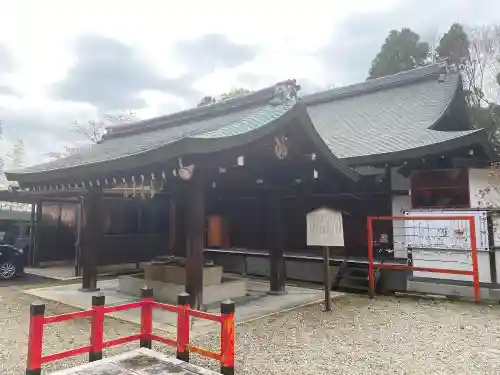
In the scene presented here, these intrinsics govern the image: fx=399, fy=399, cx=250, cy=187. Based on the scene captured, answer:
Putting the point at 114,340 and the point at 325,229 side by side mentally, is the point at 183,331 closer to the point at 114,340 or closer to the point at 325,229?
the point at 114,340

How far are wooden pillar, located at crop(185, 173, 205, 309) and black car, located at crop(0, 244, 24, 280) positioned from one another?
717 centimetres

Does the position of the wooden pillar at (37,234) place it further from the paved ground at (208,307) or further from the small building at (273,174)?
the paved ground at (208,307)

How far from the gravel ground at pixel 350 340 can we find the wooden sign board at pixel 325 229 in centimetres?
117

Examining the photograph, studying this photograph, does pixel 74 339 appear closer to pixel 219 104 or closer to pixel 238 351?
pixel 238 351

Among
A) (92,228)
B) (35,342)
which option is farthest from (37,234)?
(35,342)

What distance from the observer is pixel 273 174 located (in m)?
7.74

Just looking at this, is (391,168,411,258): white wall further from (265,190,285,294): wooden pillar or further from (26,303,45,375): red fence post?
(26,303,45,375): red fence post

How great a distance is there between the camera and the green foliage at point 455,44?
69.7 ft

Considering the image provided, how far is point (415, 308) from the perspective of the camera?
7.02 m

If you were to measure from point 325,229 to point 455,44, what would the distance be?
65.1 ft

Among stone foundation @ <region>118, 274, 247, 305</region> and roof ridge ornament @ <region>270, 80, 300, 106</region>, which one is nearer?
roof ridge ornament @ <region>270, 80, 300, 106</region>

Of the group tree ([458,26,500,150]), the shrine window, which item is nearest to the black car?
the shrine window

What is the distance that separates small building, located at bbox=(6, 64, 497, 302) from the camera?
19.6 ft

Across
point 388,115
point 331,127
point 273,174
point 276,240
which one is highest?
point 388,115
